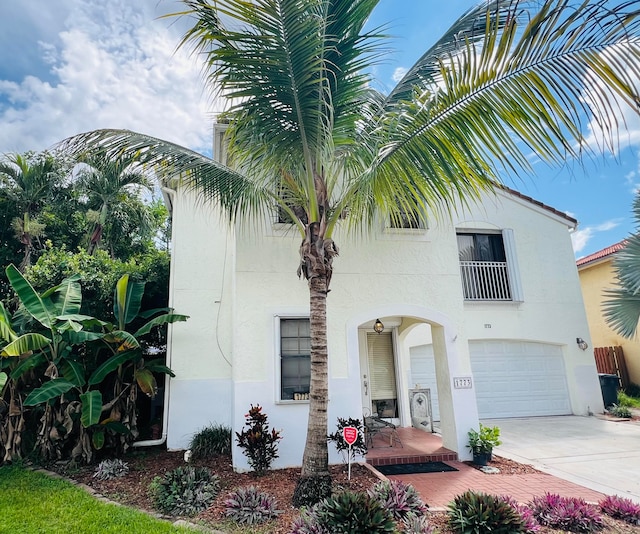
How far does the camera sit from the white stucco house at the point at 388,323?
932 centimetres

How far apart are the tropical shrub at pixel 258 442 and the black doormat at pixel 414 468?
2.50m

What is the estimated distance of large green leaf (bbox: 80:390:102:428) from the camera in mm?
8492

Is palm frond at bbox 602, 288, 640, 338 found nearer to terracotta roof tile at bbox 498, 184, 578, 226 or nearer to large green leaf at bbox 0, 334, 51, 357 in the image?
terracotta roof tile at bbox 498, 184, 578, 226

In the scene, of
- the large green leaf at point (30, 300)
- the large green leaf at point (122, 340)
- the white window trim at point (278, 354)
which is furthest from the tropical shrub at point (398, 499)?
the large green leaf at point (30, 300)

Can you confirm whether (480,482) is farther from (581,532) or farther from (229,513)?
(229,513)

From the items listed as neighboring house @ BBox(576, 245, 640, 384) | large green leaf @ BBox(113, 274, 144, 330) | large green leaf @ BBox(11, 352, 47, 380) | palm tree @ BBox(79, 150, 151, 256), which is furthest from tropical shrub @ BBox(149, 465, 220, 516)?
neighboring house @ BBox(576, 245, 640, 384)

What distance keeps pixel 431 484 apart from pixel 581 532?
2.73 metres

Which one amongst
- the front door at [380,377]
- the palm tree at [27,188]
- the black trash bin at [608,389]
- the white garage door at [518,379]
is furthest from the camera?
the palm tree at [27,188]

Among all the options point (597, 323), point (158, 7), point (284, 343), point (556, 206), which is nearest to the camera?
point (158, 7)

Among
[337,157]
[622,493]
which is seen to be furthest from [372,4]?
[622,493]

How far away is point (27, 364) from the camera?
29.4ft

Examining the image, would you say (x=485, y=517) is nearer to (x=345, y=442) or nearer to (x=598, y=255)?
(x=345, y=442)

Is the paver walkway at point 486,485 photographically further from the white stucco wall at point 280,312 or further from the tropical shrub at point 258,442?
the tropical shrub at point 258,442

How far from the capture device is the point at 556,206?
17.5 meters
